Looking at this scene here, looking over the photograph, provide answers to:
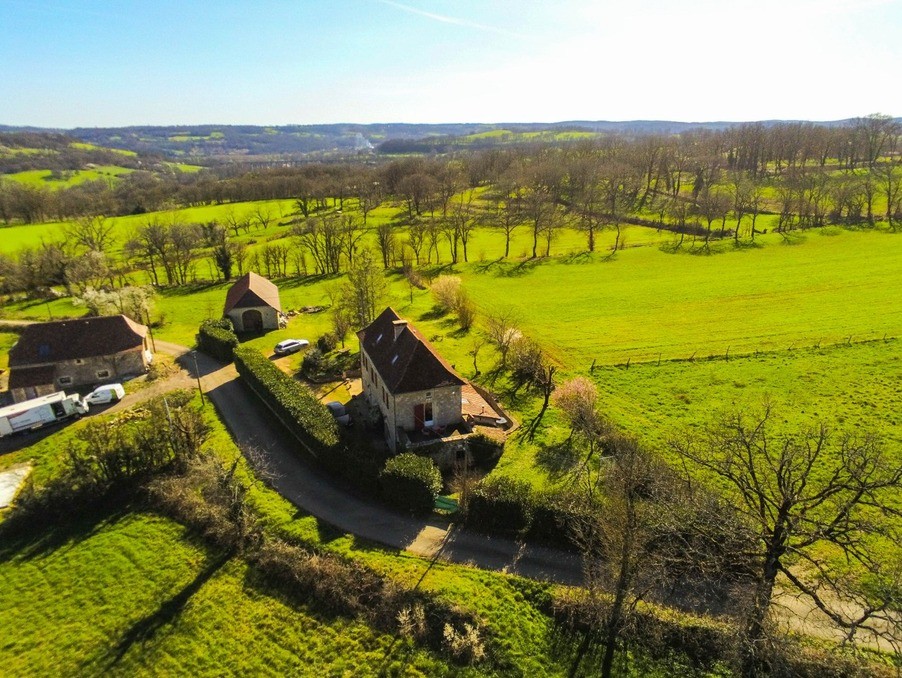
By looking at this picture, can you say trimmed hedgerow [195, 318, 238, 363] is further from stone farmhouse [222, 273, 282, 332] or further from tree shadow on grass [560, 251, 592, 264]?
tree shadow on grass [560, 251, 592, 264]

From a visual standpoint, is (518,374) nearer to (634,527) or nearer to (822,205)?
(634,527)

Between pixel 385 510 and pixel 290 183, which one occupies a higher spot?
pixel 290 183

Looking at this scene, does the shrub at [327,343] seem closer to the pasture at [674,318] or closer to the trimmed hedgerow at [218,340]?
the pasture at [674,318]

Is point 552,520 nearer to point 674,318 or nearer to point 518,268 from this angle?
point 674,318

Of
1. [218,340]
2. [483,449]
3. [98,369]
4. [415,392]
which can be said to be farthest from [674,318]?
[98,369]

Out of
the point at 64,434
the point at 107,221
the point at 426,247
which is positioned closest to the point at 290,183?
the point at 107,221

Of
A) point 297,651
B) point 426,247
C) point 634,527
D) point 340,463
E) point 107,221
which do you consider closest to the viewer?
point 634,527
